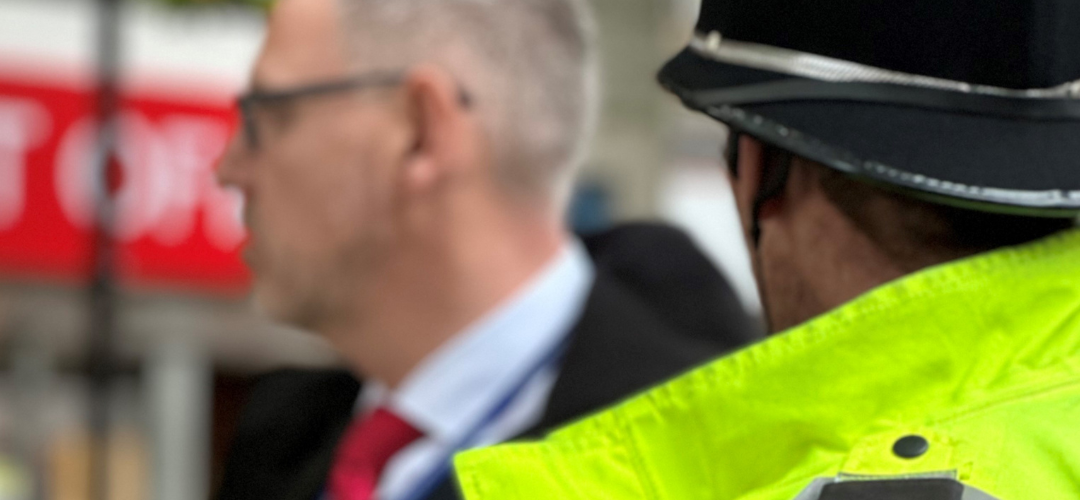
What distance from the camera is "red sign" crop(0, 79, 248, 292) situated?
5.79 meters

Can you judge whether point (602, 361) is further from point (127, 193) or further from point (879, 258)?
point (127, 193)

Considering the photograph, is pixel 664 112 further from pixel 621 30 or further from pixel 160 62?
pixel 160 62

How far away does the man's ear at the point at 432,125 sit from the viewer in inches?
93.4

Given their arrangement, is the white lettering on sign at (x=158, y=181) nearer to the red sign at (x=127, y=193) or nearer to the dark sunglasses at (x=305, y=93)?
the red sign at (x=127, y=193)

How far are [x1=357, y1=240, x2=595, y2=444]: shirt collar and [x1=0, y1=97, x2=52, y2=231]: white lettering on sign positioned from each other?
3.90 metres

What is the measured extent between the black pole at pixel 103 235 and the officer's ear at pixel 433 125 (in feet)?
11.0

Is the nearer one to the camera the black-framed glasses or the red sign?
the black-framed glasses

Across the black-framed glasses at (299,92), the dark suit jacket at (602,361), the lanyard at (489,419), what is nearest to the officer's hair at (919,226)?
the dark suit jacket at (602,361)

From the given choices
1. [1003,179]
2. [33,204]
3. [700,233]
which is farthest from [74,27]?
[1003,179]

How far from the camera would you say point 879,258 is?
1.22 m

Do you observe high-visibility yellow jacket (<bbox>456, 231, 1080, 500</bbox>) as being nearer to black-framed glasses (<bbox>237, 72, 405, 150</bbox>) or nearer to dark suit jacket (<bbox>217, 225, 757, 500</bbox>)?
dark suit jacket (<bbox>217, 225, 757, 500</bbox>)

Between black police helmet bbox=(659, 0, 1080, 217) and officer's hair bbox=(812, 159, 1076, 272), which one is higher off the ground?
black police helmet bbox=(659, 0, 1080, 217)

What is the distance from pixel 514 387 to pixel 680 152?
5.23m

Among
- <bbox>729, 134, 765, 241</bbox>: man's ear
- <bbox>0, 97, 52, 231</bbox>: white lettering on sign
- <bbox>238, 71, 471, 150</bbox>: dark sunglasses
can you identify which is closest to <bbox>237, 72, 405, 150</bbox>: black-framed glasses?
<bbox>238, 71, 471, 150</bbox>: dark sunglasses
